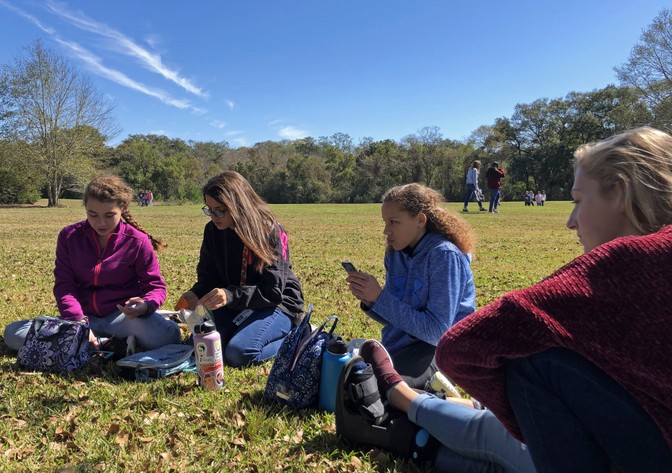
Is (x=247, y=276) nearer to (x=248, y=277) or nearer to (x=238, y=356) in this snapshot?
(x=248, y=277)

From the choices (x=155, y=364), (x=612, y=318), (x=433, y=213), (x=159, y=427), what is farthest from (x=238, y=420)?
(x=612, y=318)

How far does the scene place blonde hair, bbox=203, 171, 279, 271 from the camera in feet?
12.1

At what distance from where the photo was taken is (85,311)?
398 cm

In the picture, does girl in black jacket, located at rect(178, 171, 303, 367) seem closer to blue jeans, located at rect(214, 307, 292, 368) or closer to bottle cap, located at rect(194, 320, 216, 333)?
blue jeans, located at rect(214, 307, 292, 368)

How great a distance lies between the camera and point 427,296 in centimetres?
302

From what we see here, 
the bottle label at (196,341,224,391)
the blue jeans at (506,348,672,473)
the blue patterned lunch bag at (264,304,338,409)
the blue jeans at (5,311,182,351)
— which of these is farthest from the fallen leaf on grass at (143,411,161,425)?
the blue jeans at (506,348,672,473)

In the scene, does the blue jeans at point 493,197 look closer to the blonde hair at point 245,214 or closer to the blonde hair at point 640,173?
the blonde hair at point 245,214

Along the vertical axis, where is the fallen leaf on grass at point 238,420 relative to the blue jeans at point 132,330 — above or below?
below

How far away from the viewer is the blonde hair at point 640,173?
1545 mm

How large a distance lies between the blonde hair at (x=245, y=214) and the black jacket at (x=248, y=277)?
0.08 meters

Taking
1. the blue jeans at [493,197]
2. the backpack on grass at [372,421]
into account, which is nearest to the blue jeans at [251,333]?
the backpack on grass at [372,421]

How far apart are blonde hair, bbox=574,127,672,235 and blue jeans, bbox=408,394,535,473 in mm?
982

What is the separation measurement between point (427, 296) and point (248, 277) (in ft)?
4.94

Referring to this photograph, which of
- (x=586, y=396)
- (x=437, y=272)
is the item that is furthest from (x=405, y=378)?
(x=586, y=396)
